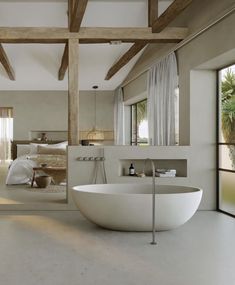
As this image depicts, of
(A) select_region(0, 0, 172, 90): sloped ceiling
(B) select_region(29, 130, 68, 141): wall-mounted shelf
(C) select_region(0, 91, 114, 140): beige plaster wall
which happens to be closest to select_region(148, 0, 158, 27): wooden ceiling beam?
(A) select_region(0, 0, 172, 90): sloped ceiling

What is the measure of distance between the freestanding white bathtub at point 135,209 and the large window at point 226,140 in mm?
1346

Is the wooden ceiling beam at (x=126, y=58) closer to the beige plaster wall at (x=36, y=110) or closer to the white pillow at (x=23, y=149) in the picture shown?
the beige plaster wall at (x=36, y=110)

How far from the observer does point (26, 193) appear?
24.9ft

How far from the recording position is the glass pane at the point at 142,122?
1042cm

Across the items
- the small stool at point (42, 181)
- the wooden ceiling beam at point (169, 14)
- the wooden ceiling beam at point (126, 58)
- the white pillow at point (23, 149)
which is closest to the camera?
the wooden ceiling beam at point (169, 14)

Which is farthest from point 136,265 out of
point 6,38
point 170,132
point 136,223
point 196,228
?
point 6,38

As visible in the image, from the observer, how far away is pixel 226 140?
20.1 feet

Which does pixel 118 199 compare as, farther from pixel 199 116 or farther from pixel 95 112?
pixel 95 112

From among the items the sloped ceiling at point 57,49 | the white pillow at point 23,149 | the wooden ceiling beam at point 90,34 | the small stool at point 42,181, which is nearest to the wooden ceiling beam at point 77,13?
the wooden ceiling beam at point 90,34

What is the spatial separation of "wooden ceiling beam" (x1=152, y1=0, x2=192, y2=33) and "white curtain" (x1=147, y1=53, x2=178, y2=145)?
0.72 metres

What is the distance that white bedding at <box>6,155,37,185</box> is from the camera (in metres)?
8.94

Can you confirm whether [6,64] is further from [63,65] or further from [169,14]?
[169,14]

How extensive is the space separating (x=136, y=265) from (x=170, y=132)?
12.6 ft

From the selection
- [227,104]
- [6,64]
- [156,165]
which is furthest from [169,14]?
[6,64]
